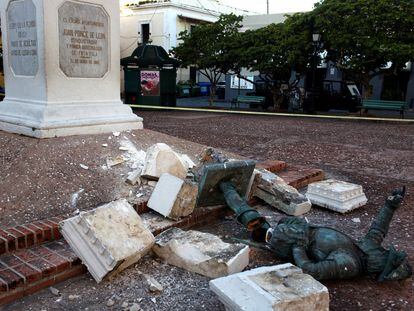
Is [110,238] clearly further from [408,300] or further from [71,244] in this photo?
[408,300]

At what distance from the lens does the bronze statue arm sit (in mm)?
2602

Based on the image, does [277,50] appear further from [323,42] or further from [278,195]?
[278,195]

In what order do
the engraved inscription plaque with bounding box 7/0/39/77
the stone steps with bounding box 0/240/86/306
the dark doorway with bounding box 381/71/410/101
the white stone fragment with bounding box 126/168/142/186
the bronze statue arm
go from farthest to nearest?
the dark doorway with bounding box 381/71/410/101
the engraved inscription plaque with bounding box 7/0/39/77
the white stone fragment with bounding box 126/168/142/186
the bronze statue arm
the stone steps with bounding box 0/240/86/306

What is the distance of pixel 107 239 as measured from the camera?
266cm

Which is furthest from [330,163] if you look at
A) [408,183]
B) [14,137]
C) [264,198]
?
[14,137]

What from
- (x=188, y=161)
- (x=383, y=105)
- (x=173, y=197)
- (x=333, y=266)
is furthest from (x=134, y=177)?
(x=383, y=105)

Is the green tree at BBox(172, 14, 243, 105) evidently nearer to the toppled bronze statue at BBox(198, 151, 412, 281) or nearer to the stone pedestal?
the stone pedestal

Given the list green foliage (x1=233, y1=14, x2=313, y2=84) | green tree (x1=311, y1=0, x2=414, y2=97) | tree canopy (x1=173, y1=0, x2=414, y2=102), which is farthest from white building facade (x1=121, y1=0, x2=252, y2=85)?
green tree (x1=311, y1=0, x2=414, y2=97)

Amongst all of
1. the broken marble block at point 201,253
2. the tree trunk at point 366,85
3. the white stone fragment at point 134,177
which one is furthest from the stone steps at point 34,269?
the tree trunk at point 366,85

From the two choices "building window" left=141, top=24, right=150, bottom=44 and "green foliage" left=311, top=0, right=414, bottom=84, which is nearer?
"green foliage" left=311, top=0, right=414, bottom=84

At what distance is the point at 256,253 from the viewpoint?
10.2ft

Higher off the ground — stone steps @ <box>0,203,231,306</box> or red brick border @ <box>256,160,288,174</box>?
red brick border @ <box>256,160,288,174</box>

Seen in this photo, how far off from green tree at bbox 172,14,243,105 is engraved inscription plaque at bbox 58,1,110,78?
13842mm

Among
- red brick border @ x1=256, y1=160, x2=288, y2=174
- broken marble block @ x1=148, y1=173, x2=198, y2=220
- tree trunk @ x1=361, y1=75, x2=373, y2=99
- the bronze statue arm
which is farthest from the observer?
tree trunk @ x1=361, y1=75, x2=373, y2=99
